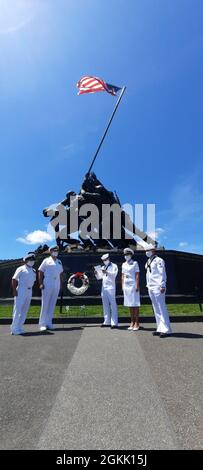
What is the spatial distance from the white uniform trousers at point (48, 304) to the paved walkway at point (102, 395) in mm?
2626

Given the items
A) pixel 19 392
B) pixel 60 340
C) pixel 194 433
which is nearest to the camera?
pixel 194 433

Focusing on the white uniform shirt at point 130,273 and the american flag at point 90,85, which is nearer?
the white uniform shirt at point 130,273

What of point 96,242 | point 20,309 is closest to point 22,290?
point 20,309

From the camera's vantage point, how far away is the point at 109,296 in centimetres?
1111

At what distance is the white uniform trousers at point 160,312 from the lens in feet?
29.1

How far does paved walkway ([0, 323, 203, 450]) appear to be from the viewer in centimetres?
314

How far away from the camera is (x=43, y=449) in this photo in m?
2.92

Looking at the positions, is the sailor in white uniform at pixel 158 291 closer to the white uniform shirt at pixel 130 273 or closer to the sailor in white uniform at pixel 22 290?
Answer: the white uniform shirt at pixel 130 273

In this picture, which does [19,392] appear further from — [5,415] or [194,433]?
[194,433]

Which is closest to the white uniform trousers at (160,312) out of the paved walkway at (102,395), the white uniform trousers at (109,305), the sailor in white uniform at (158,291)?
the sailor in white uniform at (158,291)

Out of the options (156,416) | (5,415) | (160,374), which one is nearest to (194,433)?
(156,416)

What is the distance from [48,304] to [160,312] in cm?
322

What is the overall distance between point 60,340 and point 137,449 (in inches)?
227
